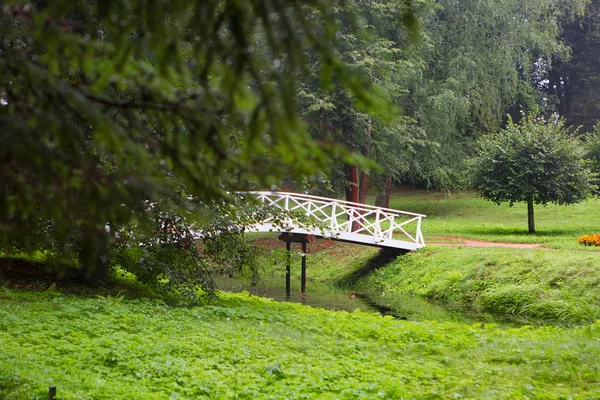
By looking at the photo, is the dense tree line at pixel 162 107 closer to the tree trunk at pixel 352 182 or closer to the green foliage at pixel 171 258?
the green foliage at pixel 171 258

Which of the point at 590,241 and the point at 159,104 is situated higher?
the point at 159,104

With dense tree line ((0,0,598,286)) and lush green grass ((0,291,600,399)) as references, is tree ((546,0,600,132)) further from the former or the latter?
dense tree line ((0,0,598,286))

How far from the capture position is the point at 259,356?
792 cm

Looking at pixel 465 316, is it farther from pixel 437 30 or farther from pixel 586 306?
pixel 437 30

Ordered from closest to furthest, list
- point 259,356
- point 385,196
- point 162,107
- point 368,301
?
point 162,107
point 259,356
point 368,301
point 385,196

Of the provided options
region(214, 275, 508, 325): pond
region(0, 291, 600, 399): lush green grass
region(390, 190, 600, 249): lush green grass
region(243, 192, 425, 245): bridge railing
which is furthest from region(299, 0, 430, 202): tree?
region(0, 291, 600, 399): lush green grass

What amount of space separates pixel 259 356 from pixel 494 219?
84.1 ft

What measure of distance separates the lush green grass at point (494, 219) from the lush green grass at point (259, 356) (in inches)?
476

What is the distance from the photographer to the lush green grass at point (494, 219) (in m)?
24.5

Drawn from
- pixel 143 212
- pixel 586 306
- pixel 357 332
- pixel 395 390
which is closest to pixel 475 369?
pixel 395 390

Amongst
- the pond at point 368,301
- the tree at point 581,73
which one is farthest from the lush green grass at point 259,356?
the tree at point 581,73

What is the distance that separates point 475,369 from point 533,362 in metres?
0.76

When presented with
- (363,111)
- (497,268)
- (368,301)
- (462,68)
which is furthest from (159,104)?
(462,68)

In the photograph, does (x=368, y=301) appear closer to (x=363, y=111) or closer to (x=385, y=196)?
(x=363, y=111)
